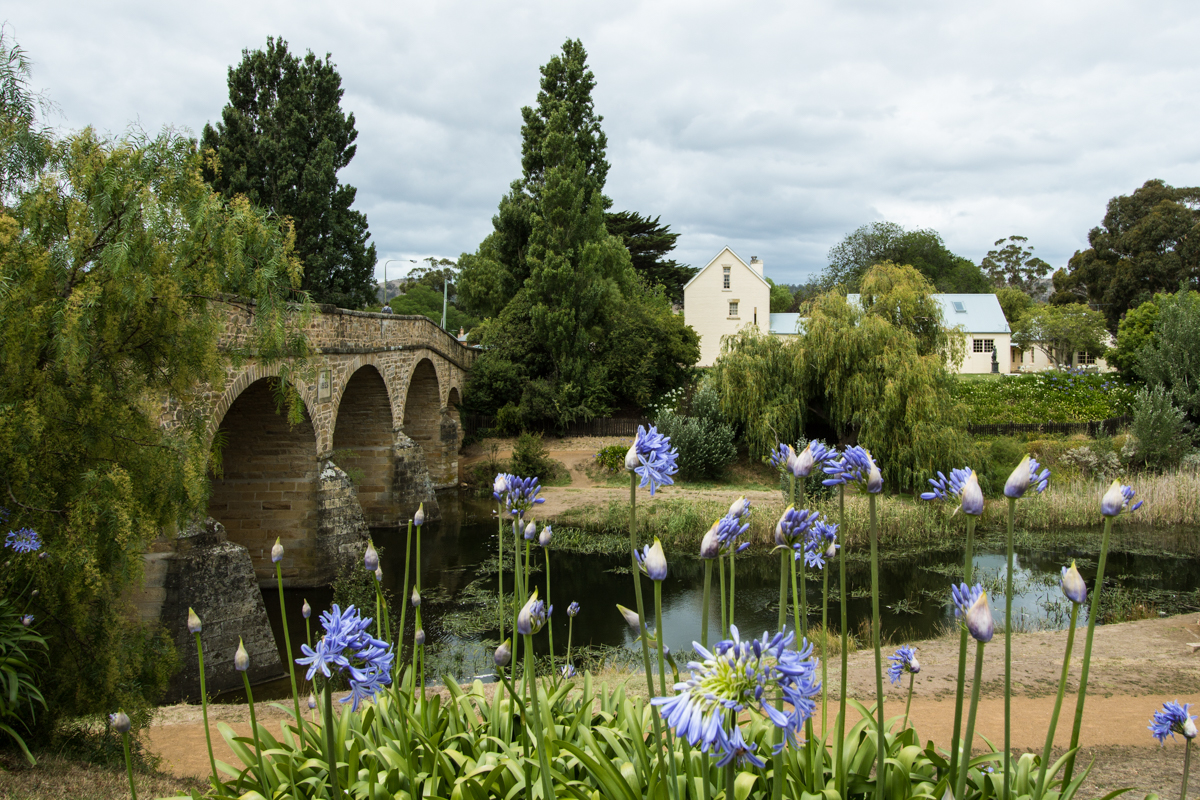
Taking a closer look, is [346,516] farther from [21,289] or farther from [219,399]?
[21,289]

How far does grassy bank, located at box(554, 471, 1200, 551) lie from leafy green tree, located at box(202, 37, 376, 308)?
1432 centimetres

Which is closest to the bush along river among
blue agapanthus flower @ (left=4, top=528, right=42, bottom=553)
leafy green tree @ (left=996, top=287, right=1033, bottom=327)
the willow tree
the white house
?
the willow tree

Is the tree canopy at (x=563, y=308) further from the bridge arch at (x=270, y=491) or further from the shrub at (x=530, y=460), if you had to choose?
the bridge arch at (x=270, y=491)

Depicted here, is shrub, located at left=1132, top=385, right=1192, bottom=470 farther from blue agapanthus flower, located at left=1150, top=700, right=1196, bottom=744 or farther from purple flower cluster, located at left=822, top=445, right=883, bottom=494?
purple flower cluster, located at left=822, top=445, right=883, bottom=494

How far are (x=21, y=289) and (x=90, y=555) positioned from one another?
1.69 metres

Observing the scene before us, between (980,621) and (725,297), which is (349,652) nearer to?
(980,621)

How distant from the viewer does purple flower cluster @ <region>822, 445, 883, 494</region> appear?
2.32 meters

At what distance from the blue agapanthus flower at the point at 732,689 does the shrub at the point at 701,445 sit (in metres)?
18.3

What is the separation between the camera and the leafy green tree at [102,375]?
15.9ft

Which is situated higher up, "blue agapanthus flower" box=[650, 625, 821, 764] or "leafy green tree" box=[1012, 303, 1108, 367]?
"leafy green tree" box=[1012, 303, 1108, 367]

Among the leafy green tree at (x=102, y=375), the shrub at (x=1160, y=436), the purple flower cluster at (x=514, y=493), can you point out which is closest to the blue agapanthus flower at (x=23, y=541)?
the leafy green tree at (x=102, y=375)

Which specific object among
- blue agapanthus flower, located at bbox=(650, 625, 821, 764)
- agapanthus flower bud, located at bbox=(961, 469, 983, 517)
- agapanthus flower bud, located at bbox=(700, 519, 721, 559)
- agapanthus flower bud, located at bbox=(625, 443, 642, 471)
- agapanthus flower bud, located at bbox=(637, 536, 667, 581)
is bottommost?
blue agapanthus flower, located at bbox=(650, 625, 821, 764)

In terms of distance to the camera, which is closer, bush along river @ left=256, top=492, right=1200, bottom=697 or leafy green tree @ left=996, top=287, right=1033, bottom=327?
bush along river @ left=256, top=492, right=1200, bottom=697

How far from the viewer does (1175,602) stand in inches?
481
